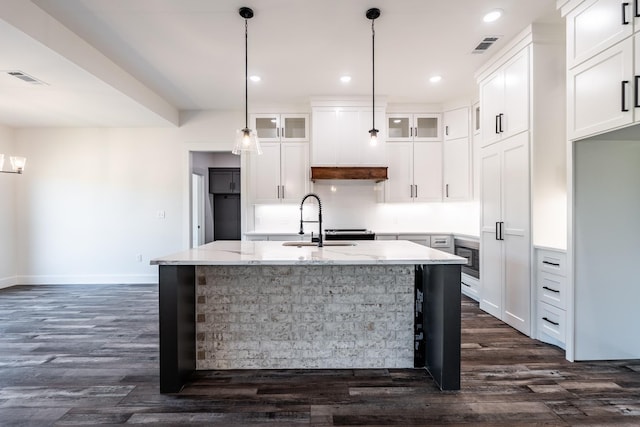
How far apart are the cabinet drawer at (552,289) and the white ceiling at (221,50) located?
2198 mm

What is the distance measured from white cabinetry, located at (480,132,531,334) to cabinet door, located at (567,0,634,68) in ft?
2.56

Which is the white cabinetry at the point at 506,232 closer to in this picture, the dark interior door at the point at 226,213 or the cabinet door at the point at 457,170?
the cabinet door at the point at 457,170

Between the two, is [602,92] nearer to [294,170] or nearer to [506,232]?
[506,232]

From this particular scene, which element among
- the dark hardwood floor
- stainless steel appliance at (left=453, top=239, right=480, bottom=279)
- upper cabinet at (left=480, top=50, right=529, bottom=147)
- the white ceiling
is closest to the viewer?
the dark hardwood floor

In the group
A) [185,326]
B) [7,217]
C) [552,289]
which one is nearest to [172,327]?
[185,326]

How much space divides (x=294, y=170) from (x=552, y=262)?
347 centimetres

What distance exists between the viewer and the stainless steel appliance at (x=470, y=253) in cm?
431

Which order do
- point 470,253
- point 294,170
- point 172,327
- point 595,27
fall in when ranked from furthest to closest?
point 294,170 → point 470,253 → point 595,27 → point 172,327

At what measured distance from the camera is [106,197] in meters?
5.52

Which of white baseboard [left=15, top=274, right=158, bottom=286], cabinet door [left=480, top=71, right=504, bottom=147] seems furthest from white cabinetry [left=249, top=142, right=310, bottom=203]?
cabinet door [left=480, top=71, right=504, bottom=147]

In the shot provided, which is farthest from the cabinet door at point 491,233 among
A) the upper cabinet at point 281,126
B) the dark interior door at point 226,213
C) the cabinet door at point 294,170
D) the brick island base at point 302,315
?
the dark interior door at point 226,213

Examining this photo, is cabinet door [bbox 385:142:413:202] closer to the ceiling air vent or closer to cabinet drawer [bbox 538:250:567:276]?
the ceiling air vent

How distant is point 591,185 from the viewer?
267cm

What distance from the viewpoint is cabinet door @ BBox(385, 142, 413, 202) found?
529 centimetres
